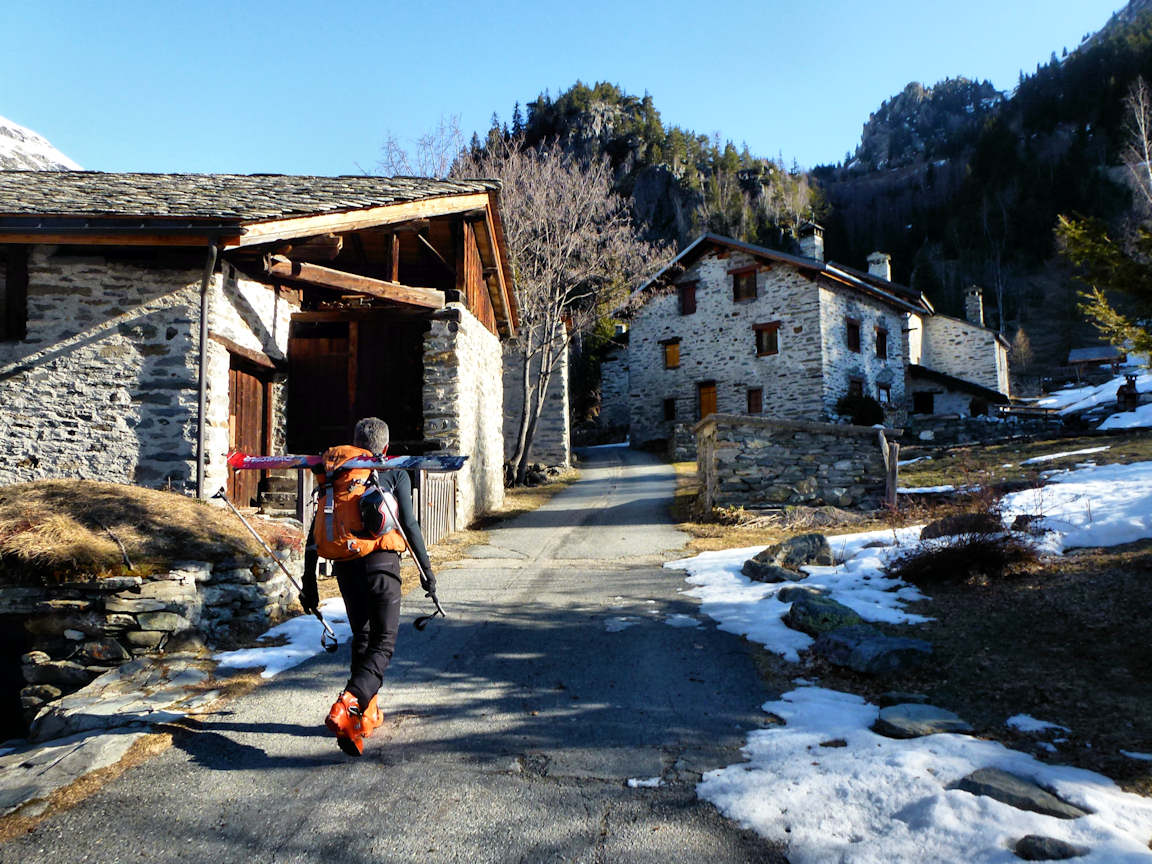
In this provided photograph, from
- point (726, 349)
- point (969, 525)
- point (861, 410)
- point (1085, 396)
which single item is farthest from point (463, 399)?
point (1085, 396)

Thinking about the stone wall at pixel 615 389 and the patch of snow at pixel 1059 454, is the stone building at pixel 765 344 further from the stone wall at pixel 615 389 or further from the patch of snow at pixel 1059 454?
the patch of snow at pixel 1059 454

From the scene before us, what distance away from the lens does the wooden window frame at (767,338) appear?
1012 inches

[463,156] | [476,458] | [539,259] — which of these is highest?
[463,156]

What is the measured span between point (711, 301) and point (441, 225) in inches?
721

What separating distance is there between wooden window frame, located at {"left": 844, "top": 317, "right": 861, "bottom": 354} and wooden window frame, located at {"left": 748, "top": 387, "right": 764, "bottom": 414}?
3.80 m

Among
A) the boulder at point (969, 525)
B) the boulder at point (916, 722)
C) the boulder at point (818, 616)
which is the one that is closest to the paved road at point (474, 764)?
the boulder at point (818, 616)

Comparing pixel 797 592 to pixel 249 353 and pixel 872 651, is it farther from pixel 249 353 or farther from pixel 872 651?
pixel 249 353

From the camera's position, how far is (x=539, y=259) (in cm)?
1911

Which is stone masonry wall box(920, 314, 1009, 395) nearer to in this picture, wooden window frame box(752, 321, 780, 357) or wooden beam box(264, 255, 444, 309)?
wooden window frame box(752, 321, 780, 357)

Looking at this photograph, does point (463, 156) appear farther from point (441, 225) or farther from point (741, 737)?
point (741, 737)

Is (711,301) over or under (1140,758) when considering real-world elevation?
over

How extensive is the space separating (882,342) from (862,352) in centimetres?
203

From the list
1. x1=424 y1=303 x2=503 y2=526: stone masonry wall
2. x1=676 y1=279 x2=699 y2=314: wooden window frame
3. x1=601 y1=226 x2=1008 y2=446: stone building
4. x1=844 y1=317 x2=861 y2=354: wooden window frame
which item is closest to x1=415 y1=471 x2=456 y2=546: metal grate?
x1=424 y1=303 x2=503 y2=526: stone masonry wall

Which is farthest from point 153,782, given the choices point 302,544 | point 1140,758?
point 1140,758
